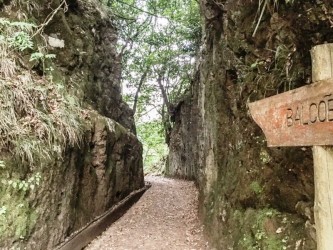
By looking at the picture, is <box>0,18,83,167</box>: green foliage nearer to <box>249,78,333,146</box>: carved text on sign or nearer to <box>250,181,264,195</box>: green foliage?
<box>250,181,264,195</box>: green foliage

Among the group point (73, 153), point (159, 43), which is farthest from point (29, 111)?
point (159, 43)

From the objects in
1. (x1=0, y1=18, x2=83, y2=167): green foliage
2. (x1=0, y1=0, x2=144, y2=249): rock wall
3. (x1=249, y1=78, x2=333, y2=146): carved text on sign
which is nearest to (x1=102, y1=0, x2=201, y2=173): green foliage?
(x1=0, y1=0, x2=144, y2=249): rock wall

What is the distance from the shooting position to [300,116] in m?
1.96

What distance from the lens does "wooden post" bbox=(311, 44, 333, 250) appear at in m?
1.74

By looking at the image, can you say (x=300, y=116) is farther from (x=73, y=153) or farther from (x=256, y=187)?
(x=73, y=153)

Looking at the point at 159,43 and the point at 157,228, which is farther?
the point at 159,43

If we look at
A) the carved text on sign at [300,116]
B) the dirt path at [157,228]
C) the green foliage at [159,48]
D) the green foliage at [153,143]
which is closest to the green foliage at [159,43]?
the green foliage at [159,48]

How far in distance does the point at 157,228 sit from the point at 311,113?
6.36m

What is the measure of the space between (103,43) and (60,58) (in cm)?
384

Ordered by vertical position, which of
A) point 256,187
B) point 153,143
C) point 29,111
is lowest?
point 256,187

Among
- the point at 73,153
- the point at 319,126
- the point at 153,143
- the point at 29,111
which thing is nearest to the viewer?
the point at 319,126

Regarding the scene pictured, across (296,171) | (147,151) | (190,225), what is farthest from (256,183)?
(147,151)

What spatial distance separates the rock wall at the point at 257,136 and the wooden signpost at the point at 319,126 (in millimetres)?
1176

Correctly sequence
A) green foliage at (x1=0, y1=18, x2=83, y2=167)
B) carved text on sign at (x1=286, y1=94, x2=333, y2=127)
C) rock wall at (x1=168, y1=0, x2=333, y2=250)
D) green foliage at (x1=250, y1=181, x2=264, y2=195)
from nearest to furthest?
carved text on sign at (x1=286, y1=94, x2=333, y2=127)
rock wall at (x1=168, y1=0, x2=333, y2=250)
green foliage at (x1=250, y1=181, x2=264, y2=195)
green foliage at (x1=0, y1=18, x2=83, y2=167)
